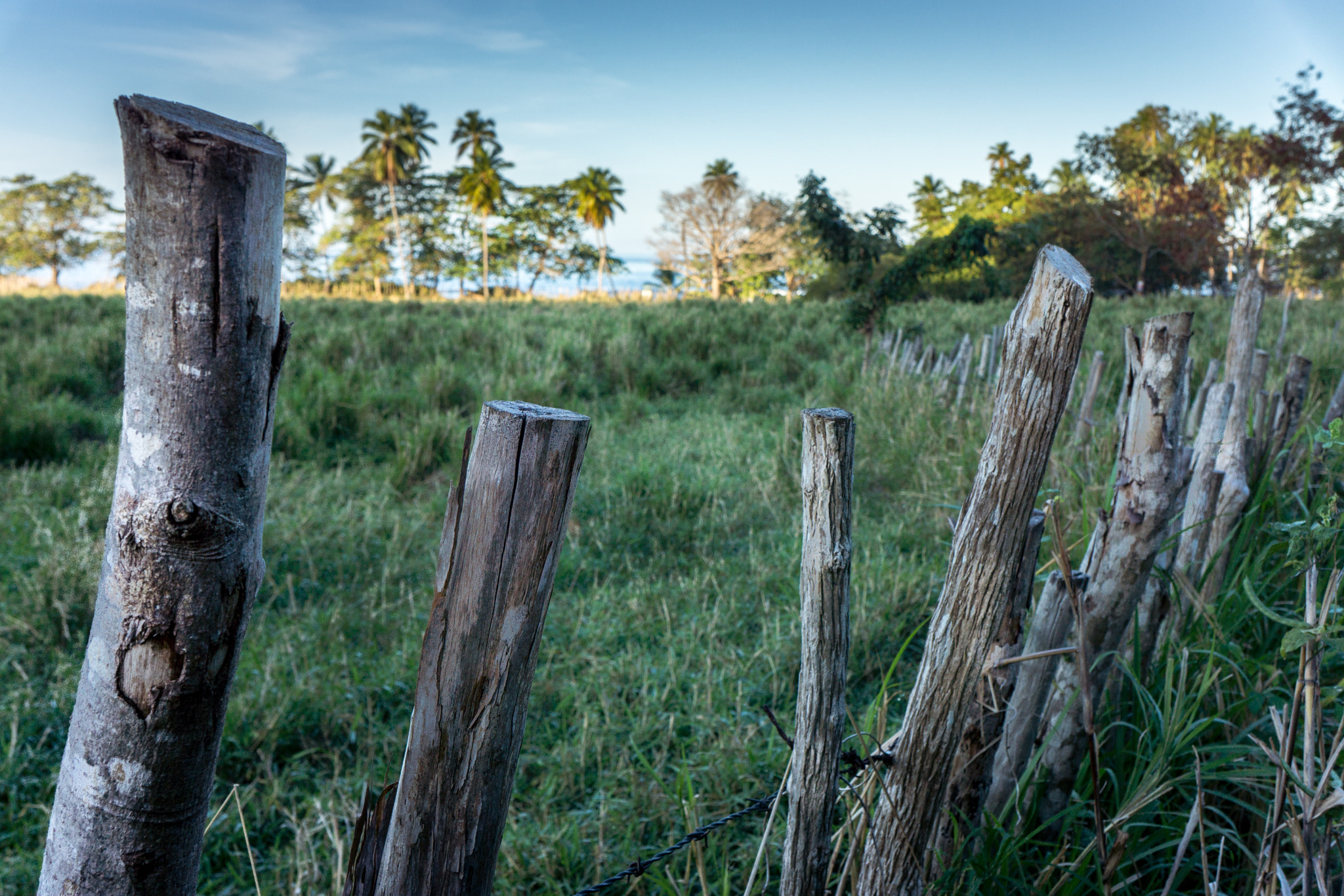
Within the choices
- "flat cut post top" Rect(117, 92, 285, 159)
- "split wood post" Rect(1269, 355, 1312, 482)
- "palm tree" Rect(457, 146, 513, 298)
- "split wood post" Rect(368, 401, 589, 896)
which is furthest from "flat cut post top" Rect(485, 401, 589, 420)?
"palm tree" Rect(457, 146, 513, 298)

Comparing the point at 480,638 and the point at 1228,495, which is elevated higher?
the point at 1228,495

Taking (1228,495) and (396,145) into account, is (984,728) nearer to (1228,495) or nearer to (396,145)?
(1228,495)

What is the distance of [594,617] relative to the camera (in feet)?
11.2

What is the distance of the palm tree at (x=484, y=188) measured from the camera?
38.8 metres

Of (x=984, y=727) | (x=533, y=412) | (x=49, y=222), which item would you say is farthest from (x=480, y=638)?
(x=49, y=222)

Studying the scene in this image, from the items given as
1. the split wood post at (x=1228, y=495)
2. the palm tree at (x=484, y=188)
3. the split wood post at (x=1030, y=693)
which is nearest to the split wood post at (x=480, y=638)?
the split wood post at (x=1030, y=693)

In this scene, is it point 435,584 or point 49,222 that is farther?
point 49,222

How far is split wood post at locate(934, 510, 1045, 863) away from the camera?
4.88ft

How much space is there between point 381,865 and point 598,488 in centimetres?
386

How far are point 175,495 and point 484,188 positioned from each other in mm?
41326

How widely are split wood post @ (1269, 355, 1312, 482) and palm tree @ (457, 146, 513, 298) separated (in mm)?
36559

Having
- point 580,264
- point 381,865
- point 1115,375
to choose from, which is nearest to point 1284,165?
point 1115,375

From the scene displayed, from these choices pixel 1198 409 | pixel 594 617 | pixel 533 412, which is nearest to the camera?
pixel 533 412

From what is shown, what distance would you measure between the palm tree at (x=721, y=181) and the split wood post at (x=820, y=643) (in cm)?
4531
